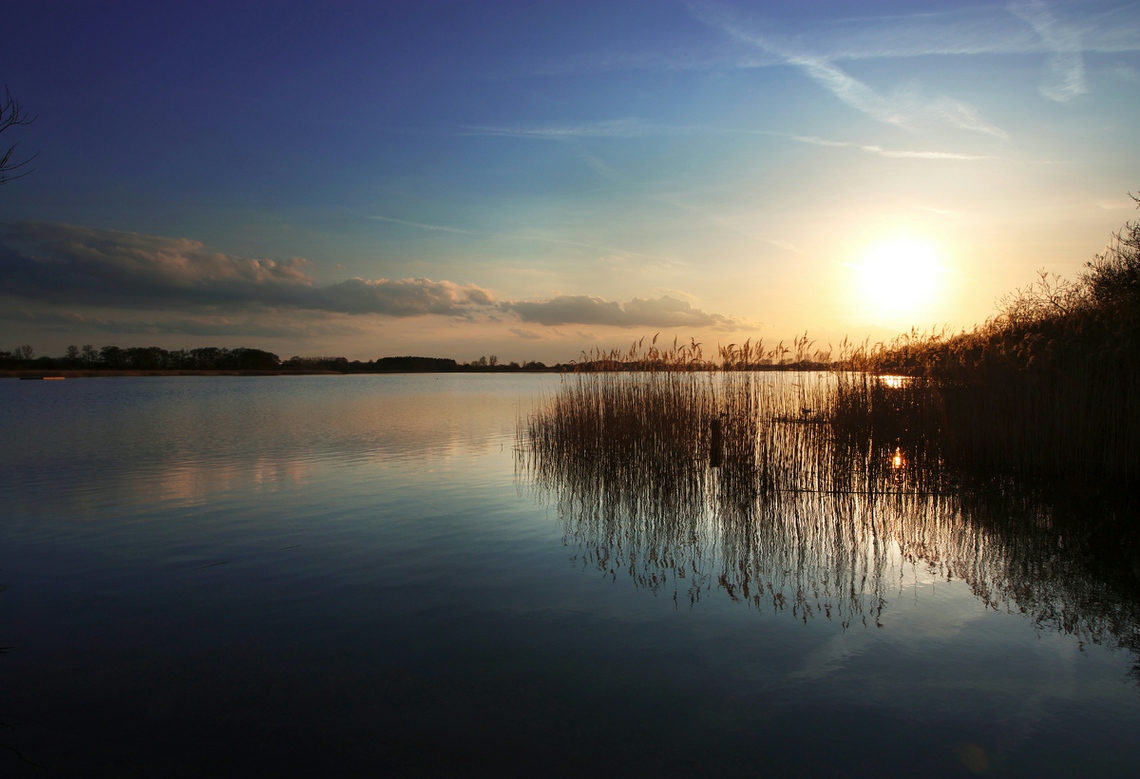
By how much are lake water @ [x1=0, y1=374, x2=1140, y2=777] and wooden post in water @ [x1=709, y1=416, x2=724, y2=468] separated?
7.02 feet

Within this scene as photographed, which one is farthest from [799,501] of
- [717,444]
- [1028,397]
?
[1028,397]

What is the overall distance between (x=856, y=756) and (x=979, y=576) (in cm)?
301

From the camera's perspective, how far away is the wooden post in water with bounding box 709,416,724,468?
9.26 meters

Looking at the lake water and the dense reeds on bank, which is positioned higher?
the dense reeds on bank

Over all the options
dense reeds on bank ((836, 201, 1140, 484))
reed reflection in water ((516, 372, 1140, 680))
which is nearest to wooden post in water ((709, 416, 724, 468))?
reed reflection in water ((516, 372, 1140, 680))

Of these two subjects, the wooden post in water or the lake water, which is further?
the wooden post in water

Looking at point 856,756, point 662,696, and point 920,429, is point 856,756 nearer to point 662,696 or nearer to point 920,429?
point 662,696

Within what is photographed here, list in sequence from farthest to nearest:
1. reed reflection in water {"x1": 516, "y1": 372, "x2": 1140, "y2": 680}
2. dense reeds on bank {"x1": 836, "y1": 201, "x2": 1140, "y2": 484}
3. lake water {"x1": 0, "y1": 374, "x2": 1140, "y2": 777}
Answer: dense reeds on bank {"x1": 836, "y1": 201, "x2": 1140, "y2": 484}, reed reflection in water {"x1": 516, "y1": 372, "x2": 1140, "y2": 680}, lake water {"x1": 0, "y1": 374, "x2": 1140, "y2": 777}

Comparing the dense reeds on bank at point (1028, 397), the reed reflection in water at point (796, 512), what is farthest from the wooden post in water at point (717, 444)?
the dense reeds on bank at point (1028, 397)

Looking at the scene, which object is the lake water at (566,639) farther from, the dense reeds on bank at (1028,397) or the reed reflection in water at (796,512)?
the dense reeds on bank at (1028,397)

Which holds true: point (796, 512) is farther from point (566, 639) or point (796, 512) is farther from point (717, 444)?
point (566, 639)

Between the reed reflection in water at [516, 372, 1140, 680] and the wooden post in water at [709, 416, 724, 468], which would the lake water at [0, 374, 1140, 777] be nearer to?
the reed reflection in water at [516, 372, 1140, 680]

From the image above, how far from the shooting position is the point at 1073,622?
3871 millimetres

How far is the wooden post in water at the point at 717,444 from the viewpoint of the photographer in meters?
9.26
